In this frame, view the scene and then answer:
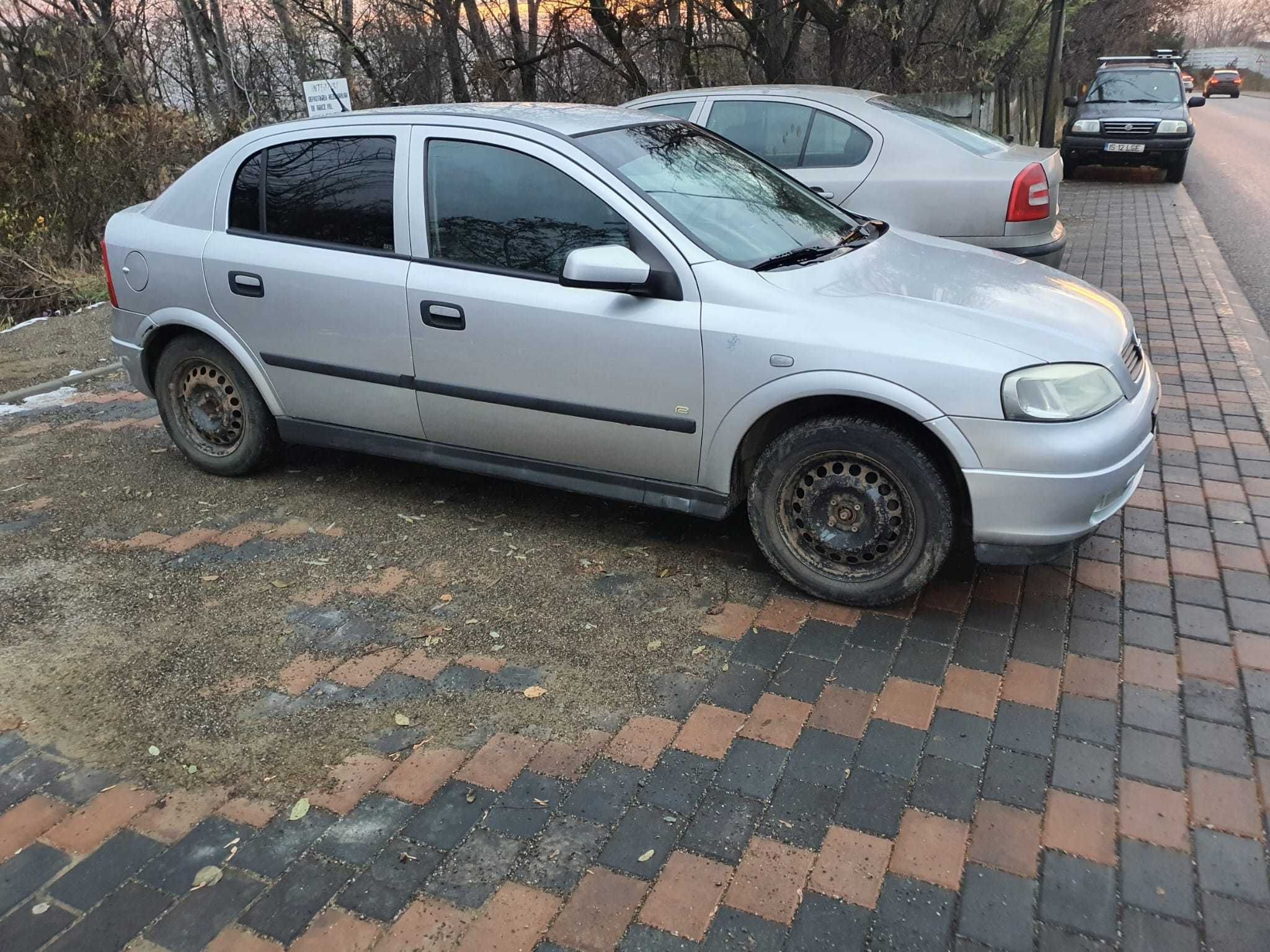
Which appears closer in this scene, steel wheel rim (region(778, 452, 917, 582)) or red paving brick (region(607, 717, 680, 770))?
red paving brick (region(607, 717, 680, 770))

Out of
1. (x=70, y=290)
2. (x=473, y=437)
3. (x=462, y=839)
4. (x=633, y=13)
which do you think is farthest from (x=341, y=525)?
(x=633, y=13)

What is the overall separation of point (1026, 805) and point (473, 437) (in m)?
2.51

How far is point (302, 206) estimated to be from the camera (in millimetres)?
4457

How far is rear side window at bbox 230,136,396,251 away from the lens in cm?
427

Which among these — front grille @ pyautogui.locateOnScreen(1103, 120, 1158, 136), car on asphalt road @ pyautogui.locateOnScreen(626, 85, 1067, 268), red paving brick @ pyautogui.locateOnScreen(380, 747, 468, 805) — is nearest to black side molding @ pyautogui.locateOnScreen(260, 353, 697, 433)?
red paving brick @ pyautogui.locateOnScreen(380, 747, 468, 805)

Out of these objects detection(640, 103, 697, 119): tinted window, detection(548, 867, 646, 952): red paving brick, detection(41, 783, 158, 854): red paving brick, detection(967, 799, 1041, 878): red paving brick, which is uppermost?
detection(640, 103, 697, 119): tinted window

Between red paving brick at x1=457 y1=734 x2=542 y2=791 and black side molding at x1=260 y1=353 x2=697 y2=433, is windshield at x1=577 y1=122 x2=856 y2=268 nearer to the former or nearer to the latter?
black side molding at x1=260 y1=353 x2=697 y2=433

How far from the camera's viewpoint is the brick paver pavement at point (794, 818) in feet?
7.76

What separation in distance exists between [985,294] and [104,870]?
330 cm

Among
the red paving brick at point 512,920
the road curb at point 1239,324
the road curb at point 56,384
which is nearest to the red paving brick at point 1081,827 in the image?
the red paving brick at point 512,920

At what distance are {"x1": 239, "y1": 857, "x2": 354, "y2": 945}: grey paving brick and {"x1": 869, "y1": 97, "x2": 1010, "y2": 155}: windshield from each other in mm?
6141

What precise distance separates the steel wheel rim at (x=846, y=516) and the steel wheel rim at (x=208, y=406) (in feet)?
8.87

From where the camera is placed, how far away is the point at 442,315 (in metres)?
4.06

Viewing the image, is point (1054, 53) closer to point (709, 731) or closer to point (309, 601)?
point (309, 601)
